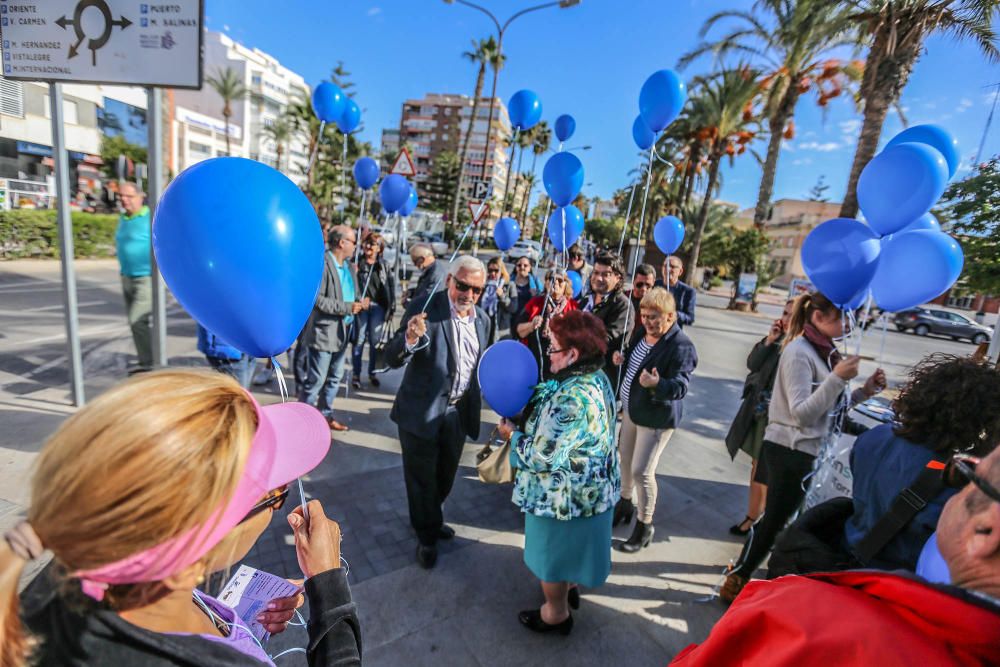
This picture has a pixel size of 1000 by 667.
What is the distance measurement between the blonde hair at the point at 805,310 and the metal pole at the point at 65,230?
203 inches

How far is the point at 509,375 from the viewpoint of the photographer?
260 centimetres

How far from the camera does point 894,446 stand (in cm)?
158

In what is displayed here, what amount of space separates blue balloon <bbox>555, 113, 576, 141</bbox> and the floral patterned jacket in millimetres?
3856

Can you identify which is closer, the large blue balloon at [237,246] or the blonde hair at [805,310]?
the large blue balloon at [237,246]

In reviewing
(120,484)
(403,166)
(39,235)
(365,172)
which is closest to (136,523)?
(120,484)

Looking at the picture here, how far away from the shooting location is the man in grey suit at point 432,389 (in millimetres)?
2748

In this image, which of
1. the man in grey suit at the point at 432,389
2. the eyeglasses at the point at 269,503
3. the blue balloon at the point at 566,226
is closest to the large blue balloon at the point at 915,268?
the man in grey suit at the point at 432,389

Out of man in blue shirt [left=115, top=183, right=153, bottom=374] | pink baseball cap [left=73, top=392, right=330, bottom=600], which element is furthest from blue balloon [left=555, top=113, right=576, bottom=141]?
pink baseball cap [left=73, top=392, right=330, bottom=600]

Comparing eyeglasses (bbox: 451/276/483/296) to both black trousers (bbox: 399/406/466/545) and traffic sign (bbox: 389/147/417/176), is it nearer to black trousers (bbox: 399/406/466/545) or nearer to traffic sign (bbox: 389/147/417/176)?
black trousers (bbox: 399/406/466/545)

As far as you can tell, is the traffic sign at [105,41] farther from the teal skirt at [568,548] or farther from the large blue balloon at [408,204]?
the large blue balloon at [408,204]

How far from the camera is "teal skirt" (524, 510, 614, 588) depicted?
2.24 metres

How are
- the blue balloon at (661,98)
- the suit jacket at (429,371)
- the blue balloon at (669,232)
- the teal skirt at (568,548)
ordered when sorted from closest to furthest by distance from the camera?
1. the teal skirt at (568,548)
2. the suit jacket at (429,371)
3. the blue balloon at (661,98)
4. the blue balloon at (669,232)

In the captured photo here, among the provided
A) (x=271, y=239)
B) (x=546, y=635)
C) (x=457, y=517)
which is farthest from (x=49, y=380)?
(x=546, y=635)

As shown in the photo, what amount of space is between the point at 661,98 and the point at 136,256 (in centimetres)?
504
